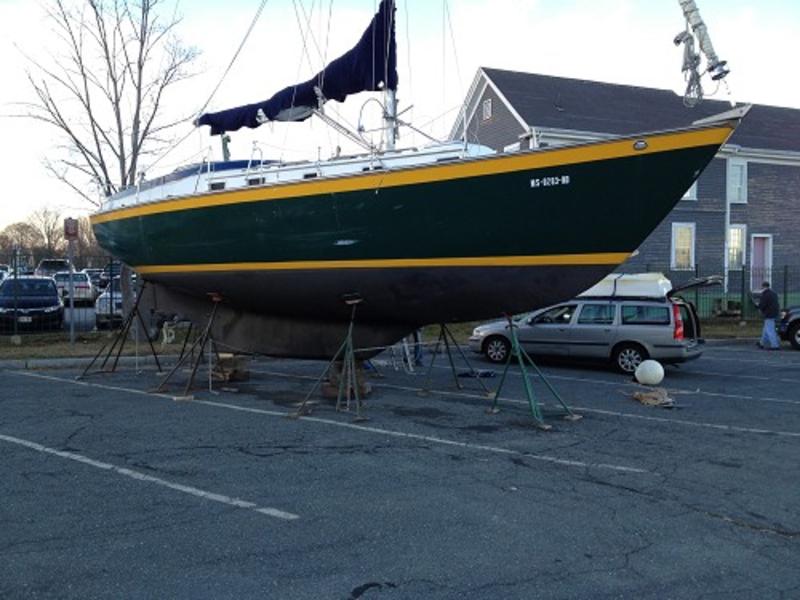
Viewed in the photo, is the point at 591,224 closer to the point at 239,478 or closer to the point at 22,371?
the point at 239,478

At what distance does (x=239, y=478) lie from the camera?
5926mm

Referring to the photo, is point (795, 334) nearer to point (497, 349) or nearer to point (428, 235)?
point (497, 349)

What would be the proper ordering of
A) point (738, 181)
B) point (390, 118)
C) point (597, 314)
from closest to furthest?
point (390, 118) → point (597, 314) → point (738, 181)

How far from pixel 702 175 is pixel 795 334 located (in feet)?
35.2

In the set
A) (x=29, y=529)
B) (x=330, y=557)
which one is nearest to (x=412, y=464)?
(x=330, y=557)

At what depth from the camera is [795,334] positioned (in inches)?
714

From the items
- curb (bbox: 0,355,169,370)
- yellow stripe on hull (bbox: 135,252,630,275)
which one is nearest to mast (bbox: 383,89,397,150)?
yellow stripe on hull (bbox: 135,252,630,275)

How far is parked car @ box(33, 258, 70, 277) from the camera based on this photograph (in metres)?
22.6

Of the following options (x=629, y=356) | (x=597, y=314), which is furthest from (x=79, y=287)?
(x=629, y=356)

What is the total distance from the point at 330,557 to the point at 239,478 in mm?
1854

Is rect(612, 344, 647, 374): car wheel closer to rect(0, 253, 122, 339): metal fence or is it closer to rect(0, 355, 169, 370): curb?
rect(0, 355, 169, 370): curb

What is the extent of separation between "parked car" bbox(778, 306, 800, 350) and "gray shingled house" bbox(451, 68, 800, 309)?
7.94m

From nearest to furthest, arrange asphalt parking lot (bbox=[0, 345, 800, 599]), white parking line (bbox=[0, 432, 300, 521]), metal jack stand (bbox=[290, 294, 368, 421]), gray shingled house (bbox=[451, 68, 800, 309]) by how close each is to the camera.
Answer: asphalt parking lot (bbox=[0, 345, 800, 599]) → white parking line (bbox=[0, 432, 300, 521]) → metal jack stand (bbox=[290, 294, 368, 421]) → gray shingled house (bbox=[451, 68, 800, 309])

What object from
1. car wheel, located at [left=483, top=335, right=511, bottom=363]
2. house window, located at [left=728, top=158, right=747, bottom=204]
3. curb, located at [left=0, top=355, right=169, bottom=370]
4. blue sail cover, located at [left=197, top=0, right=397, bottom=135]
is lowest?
curb, located at [left=0, top=355, right=169, bottom=370]
